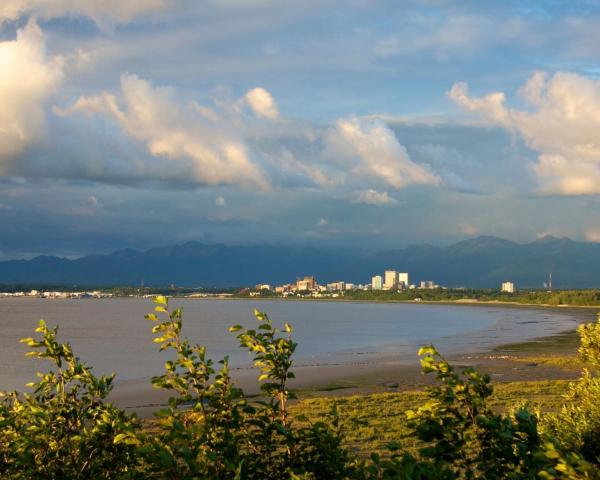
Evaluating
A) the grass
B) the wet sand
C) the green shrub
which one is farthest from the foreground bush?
the wet sand

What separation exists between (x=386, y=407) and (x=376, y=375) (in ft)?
74.0

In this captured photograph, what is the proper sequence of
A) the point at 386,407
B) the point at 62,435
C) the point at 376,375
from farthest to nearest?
the point at 376,375
the point at 386,407
the point at 62,435

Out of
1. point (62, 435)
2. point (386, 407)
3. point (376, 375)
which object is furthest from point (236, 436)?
point (376, 375)

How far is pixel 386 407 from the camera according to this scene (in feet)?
132

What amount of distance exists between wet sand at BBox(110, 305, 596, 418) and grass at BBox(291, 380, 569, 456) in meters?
6.12

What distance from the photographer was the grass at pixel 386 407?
29.4 meters

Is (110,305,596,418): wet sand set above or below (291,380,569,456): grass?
below

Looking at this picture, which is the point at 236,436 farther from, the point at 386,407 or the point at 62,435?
the point at 386,407

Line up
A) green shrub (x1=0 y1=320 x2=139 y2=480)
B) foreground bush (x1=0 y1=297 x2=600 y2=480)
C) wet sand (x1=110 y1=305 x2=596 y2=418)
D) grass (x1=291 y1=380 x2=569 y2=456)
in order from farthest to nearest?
1. wet sand (x1=110 y1=305 x2=596 y2=418)
2. grass (x1=291 y1=380 x2=569 y2=456)
3. green shrub (x1=0 y1=320 x2=139 y2=480)
4. foreground bush (x1=0 y1=297 x2=600 y2=480)

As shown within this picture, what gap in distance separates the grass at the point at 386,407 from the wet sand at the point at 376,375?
20.1ft

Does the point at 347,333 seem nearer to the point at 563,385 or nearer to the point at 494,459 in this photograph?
the point at 563,385

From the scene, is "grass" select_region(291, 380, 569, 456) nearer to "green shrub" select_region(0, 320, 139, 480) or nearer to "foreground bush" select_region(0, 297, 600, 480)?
"green shrub" select_region(0, 320, 139, 480)

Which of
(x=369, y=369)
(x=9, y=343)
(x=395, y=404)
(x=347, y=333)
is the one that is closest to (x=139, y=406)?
(x=395, y=404)

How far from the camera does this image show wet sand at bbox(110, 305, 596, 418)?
50312 mm
